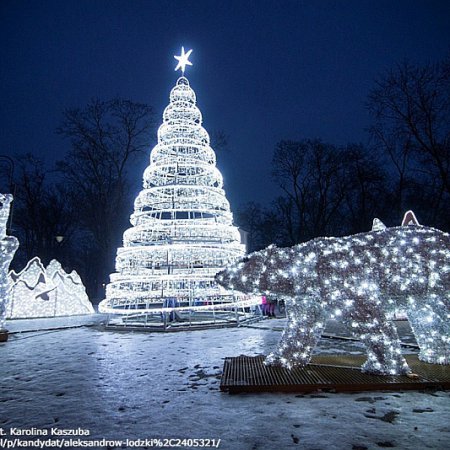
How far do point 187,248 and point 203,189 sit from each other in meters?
2.28

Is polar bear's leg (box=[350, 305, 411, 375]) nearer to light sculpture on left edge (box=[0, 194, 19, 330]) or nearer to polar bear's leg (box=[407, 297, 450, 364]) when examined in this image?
polar bear's leg (box=[407, 297, 450, 364])

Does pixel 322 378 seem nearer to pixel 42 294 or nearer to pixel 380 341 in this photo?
pixel 380 341

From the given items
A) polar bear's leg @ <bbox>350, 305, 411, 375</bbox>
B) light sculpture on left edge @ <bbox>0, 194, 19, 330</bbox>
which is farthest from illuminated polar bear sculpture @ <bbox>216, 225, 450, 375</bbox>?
light sculpture on left edge @ <bbox>0, 194, 19, 330</bbox>

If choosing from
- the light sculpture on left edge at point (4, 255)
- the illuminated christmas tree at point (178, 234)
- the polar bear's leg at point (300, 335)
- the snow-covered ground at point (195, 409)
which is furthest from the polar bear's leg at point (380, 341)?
the light sculpture on left edge at point (4, 255)

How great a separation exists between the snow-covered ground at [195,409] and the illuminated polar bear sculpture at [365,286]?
0.86 metres

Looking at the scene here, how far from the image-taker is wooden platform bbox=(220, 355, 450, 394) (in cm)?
428

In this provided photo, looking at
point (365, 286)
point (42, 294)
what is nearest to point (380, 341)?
point (365, 286)

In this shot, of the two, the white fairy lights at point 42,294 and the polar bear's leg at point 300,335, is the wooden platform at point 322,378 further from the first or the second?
the white fairy lights at point 42,294

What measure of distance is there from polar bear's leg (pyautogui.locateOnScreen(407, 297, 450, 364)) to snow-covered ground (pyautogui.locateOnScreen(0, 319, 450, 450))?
4.35 feet

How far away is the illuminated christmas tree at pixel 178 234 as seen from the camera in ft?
35.6

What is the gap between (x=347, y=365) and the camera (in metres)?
5.36

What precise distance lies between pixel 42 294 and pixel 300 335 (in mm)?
14949

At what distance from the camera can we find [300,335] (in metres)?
5.27

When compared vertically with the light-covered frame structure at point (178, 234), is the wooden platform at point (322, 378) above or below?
below
